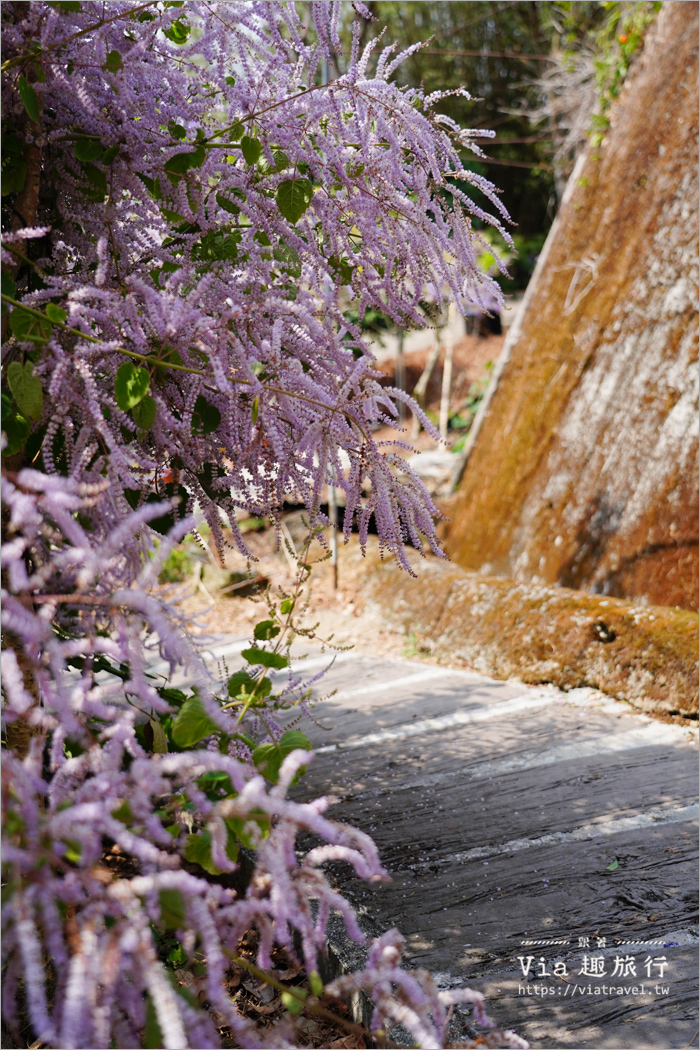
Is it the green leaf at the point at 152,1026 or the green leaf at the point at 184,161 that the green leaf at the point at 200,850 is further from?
the green leaf at the point at 184,161

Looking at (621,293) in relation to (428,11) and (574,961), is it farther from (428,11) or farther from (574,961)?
(428,11)

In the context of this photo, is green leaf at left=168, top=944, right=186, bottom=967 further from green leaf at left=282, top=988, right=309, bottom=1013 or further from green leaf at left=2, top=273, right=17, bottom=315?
green leaf at left=2, top=273, right=17, bottom=315

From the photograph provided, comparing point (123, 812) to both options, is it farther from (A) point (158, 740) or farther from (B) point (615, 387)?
(B) point (615, 387)

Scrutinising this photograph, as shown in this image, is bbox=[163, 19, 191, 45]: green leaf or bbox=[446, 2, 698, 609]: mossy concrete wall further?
bbox=[446, 2, 698, 609]: mossy concrete wall

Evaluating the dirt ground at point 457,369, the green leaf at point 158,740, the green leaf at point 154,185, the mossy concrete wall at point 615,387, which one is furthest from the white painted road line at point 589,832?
the dirt ground at point 457,369

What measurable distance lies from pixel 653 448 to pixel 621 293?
153 cm

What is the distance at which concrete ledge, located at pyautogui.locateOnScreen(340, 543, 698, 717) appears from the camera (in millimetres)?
4352

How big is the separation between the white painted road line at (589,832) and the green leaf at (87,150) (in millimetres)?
2430

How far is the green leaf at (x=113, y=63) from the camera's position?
5.32 feet

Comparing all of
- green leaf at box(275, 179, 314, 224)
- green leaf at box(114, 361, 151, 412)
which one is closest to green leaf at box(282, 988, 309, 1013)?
green leaf at box(114, 361, 151, 412)

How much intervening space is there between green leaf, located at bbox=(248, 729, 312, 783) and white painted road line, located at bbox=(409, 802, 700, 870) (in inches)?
62.9

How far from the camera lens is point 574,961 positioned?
224cm

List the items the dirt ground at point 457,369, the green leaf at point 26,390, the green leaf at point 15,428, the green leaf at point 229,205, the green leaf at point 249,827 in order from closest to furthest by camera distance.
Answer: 1. the green leaf at point 249,827
2. the green leaf at point 26,390
3. the green leaf at point 15,428
4. the green leaf at point 229,205
5. the dirt ground at point 457,369

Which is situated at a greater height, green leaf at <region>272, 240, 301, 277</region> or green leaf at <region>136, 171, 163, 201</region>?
green leaf at <region>136, 171, 163, 201</region>
